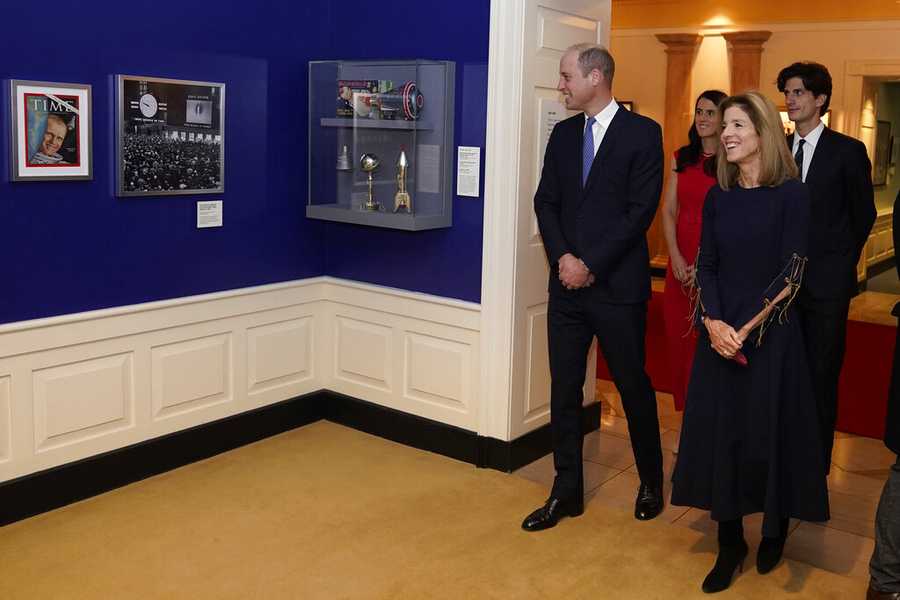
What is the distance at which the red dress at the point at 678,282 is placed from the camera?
14.3 feet

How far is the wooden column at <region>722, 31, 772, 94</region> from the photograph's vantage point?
1050 cm

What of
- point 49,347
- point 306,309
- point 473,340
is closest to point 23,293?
point 49,347

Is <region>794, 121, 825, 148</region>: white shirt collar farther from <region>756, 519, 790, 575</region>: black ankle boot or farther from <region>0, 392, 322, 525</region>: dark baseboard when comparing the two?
<region>0, 392, 322, 525</region>: dark baseboard

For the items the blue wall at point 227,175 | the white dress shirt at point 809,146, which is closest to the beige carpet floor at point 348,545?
the blue wall at point 227,175

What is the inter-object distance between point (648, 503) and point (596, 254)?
43.2 inches

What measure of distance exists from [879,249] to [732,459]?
10.2 m

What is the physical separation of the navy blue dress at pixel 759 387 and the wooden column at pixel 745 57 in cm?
787

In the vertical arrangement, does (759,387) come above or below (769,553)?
above

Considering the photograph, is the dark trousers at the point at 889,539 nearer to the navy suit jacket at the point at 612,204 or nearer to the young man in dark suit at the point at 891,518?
the young man in dark suit at the point at 891,518

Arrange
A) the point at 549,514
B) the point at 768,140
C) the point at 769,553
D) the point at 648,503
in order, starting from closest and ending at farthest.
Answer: the point at 768,140 < the point at 769,553 < the point at 549,514 < the point at 648,503

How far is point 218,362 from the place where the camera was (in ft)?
15.0

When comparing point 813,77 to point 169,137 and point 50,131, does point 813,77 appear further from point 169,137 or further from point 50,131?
point 50,131

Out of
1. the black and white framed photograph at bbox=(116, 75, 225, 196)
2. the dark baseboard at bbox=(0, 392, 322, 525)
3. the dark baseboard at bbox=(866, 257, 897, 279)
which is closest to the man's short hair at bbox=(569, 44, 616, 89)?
the black and white framed photograph at bbox=(116, 75, 225, 196)

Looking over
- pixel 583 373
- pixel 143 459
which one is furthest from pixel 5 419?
pixel 583 373
